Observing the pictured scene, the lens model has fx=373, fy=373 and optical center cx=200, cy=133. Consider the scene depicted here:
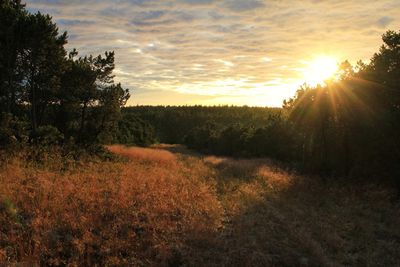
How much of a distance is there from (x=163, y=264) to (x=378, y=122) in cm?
1764

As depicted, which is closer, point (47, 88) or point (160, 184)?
point (160, 184)

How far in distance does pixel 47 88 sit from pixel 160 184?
1538cm

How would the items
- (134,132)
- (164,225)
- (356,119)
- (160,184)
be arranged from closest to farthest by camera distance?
(164,225) < (160,184) < (356,119) < (134,132)

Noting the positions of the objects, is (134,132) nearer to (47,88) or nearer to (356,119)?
(47,88)

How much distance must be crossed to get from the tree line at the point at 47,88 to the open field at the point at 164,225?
598cm

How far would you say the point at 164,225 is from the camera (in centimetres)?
838

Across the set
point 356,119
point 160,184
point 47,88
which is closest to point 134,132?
point 47,88

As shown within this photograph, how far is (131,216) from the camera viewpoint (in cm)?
868

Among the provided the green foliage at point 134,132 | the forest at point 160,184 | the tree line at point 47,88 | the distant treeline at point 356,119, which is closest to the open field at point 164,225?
the forest at point 160,184

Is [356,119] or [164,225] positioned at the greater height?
[356,119]

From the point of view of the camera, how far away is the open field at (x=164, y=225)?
708 cm

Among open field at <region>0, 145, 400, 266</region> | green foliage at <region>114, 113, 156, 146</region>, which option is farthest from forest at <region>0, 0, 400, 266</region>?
green foliage at <region>114, 113, 156, 146</region>

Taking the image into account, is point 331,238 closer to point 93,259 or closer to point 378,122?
point 93,259

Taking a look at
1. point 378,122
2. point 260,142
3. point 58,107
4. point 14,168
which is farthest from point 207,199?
point 260,142
